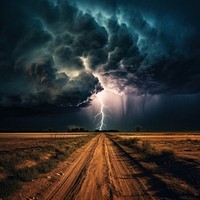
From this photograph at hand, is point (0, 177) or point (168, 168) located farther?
point (168, 168)

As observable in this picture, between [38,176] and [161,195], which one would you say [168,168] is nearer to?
[161,195]

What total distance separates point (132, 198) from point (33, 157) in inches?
528

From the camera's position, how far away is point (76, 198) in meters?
8.38

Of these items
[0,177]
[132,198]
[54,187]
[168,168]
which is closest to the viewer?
[132,198]

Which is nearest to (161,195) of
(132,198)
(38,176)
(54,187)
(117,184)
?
(132,198)

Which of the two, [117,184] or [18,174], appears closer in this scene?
[117,184]

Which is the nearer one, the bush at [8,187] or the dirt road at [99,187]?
the dirt road at [99,187]

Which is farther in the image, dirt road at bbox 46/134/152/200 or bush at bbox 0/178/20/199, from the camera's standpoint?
bush at bbox 0/178/20/199

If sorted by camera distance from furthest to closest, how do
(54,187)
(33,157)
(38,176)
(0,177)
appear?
(33,157) < (38,176) < (0,177) < (54,187)

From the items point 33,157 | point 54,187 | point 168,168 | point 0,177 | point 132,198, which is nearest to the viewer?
point 132,198

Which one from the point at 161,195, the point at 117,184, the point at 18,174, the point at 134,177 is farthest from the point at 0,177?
the point at 161,195

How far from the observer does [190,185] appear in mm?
10609

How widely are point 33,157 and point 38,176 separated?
22.7 ft

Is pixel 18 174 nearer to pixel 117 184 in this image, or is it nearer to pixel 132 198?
pixel 117 184
